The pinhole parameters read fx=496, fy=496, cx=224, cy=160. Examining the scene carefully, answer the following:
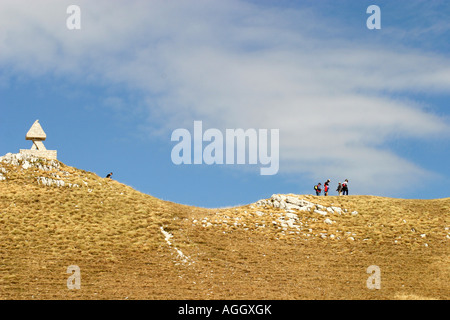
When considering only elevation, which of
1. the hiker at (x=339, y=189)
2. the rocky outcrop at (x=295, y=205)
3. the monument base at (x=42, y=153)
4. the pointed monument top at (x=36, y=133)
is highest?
the pointed monument top at (x=36, y=133)

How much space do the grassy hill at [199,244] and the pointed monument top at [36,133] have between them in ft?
8.79

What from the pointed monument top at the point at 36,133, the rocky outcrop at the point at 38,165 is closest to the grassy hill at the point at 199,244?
the rocky outcrop at the point at 38,165

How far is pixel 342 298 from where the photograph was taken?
3191 cm

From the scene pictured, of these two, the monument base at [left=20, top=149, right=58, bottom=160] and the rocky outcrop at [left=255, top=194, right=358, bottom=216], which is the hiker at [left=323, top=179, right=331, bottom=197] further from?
the monument base at [left=20, top=149, right=58, bottom=160]

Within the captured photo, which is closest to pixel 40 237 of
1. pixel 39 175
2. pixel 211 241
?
pixel 39 175

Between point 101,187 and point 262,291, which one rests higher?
point 101,187

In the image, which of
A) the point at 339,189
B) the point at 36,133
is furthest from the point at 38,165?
the point at 339,189

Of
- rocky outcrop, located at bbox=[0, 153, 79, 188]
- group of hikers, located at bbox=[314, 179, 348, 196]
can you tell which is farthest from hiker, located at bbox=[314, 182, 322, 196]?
rocky outcrop, located at bbox=[0, 153, 79, 188]

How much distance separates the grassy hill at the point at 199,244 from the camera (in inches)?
1320

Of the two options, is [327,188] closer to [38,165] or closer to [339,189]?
[339,189]

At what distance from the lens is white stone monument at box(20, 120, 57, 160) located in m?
51.7

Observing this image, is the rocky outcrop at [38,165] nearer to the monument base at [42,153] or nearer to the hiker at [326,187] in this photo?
the monument base at [42,153]
